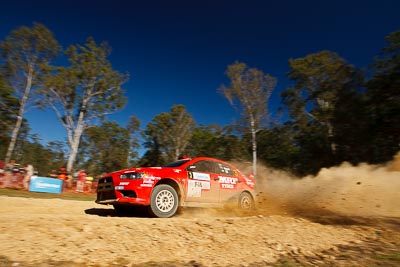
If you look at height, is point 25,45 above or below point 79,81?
above

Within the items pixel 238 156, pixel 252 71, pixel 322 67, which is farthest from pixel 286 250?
pixel 238 156

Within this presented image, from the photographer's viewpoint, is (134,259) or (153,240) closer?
(134,259)

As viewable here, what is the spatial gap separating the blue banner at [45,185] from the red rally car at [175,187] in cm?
1164

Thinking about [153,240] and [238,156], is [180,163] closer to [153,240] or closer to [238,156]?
[153,240]

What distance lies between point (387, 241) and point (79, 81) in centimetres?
2995

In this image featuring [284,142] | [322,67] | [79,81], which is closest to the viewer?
[79,81]

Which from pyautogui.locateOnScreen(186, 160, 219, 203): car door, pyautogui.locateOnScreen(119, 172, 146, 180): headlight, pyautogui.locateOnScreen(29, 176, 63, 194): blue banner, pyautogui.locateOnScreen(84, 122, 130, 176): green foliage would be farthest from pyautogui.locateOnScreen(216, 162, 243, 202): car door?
pyautogui.locateOnScreen(84, 122, 130, 176): green foliage

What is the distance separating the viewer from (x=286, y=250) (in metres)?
4.49

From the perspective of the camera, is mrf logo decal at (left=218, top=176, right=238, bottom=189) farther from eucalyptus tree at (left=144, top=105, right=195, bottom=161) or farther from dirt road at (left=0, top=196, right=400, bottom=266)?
eucalyptus tree at (left=144, top=105, right=195, bottom=161)

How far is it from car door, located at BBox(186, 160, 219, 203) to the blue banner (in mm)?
12807

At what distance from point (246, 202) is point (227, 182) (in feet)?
3.26

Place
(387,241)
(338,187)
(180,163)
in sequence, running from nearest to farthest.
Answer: (387,241), (180,163), (338,187)

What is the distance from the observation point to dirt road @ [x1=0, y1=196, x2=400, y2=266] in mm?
3881

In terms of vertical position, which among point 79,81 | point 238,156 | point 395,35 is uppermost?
point 395,35
